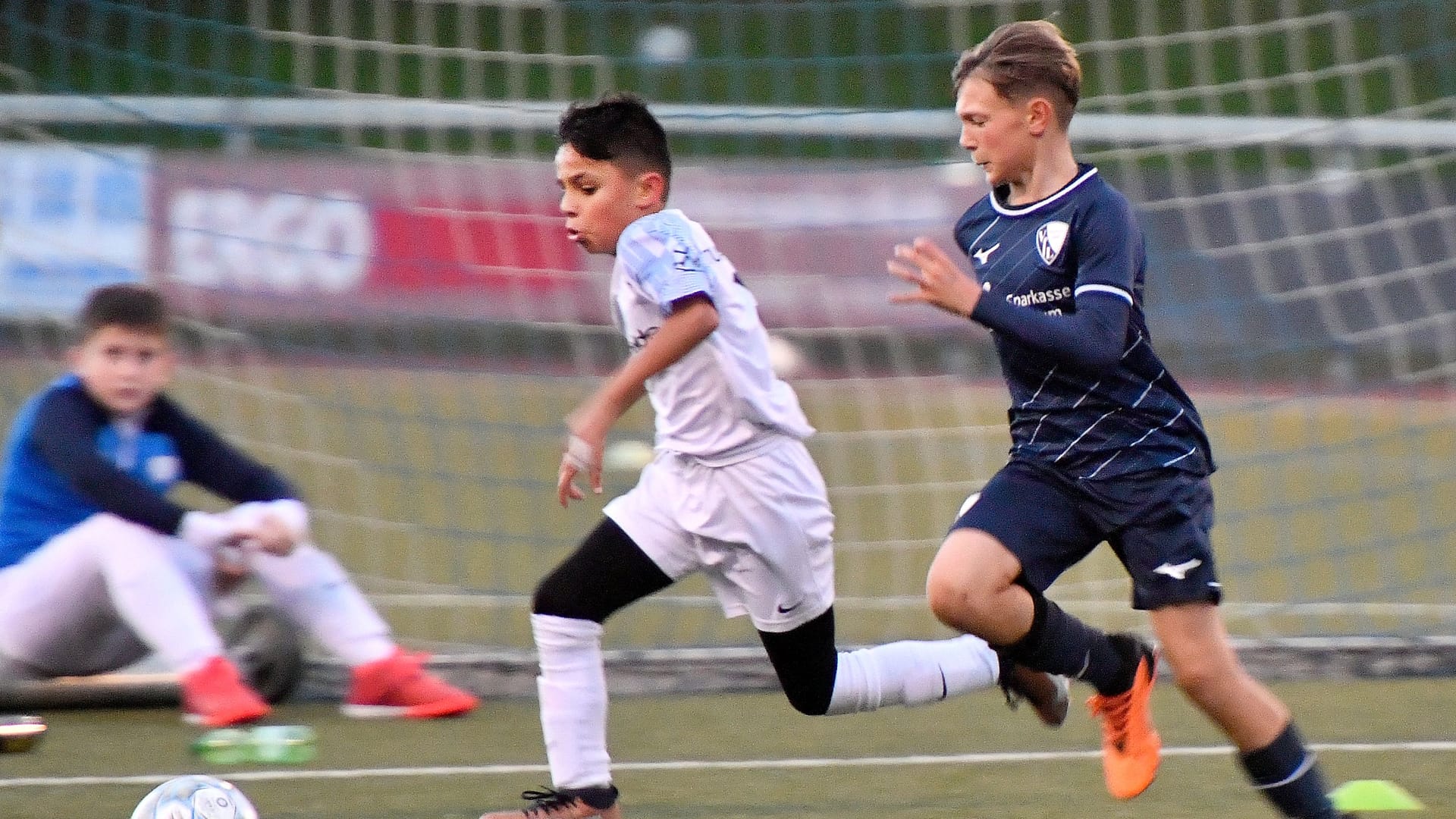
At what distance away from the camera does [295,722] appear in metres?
4.74

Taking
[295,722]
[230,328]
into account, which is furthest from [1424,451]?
[295,722]

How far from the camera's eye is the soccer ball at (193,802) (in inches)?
122

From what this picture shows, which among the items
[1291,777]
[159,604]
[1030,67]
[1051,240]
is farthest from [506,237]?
[1291,777]

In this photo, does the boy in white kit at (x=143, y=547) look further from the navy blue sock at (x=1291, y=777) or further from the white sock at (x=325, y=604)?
the navy blue sock at (x=1291, y=777)

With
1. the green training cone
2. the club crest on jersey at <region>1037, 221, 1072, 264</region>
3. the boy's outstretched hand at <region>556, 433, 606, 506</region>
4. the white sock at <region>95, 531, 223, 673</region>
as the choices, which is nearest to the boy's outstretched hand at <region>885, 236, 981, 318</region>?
the club crest on jersey at <region>1037, 221, 1072, 264</region>

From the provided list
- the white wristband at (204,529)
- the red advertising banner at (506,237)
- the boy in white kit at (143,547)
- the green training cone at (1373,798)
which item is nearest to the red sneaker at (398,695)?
the boy in white kit at (143,547)

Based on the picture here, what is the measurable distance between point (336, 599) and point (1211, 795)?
2.04 meters

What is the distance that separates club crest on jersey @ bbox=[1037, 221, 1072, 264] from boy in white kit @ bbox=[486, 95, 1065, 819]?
1.81ft

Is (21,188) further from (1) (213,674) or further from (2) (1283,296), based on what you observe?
(2) (1283,296)

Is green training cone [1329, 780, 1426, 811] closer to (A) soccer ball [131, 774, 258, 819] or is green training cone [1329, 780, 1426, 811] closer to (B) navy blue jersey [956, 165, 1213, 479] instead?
(B) navy blue jersey [956, 165, 1213, 479]

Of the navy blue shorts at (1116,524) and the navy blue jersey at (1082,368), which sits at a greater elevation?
the navy blue jersey at (1082,368)

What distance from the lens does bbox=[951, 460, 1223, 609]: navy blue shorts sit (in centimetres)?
337

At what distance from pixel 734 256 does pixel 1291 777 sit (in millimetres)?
6791

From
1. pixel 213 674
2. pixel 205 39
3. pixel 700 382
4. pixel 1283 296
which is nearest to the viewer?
pixel 700 382
